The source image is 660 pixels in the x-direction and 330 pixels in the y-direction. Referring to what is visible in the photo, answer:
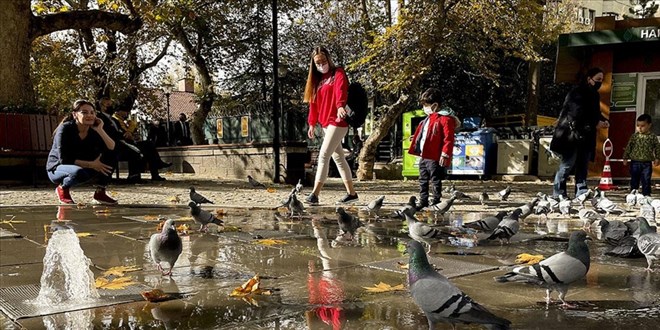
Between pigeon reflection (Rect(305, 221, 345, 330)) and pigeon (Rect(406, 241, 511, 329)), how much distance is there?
42 cm

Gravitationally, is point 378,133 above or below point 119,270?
above

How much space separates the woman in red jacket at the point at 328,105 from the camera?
8.16 m

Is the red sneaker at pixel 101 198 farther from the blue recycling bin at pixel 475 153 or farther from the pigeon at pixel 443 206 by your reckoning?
the blue recycling bin at pixel 475 153

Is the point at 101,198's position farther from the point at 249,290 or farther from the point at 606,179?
the point at 606,179

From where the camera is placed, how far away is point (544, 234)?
600 cm

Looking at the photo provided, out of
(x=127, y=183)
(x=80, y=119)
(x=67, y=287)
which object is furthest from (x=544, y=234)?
(x=127, y=183)

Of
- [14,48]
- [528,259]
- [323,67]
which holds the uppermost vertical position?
[14,48]

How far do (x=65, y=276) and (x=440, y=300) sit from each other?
93.9 inches

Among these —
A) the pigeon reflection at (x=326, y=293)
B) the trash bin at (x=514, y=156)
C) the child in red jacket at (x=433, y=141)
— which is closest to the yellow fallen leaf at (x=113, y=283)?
the pigeon reflection at (x=326, y=293)

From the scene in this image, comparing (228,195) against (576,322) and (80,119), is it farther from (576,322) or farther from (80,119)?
(576,322)

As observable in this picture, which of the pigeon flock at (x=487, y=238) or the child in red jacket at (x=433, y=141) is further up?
the child in red jacket at (x=433, y=141)

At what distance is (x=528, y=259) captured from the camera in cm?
438

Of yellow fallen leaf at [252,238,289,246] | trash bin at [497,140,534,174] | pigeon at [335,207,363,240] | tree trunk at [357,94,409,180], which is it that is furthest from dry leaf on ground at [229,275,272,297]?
trash bin at [497,140,534,174]

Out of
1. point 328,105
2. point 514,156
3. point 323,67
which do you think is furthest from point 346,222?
point 514,156
